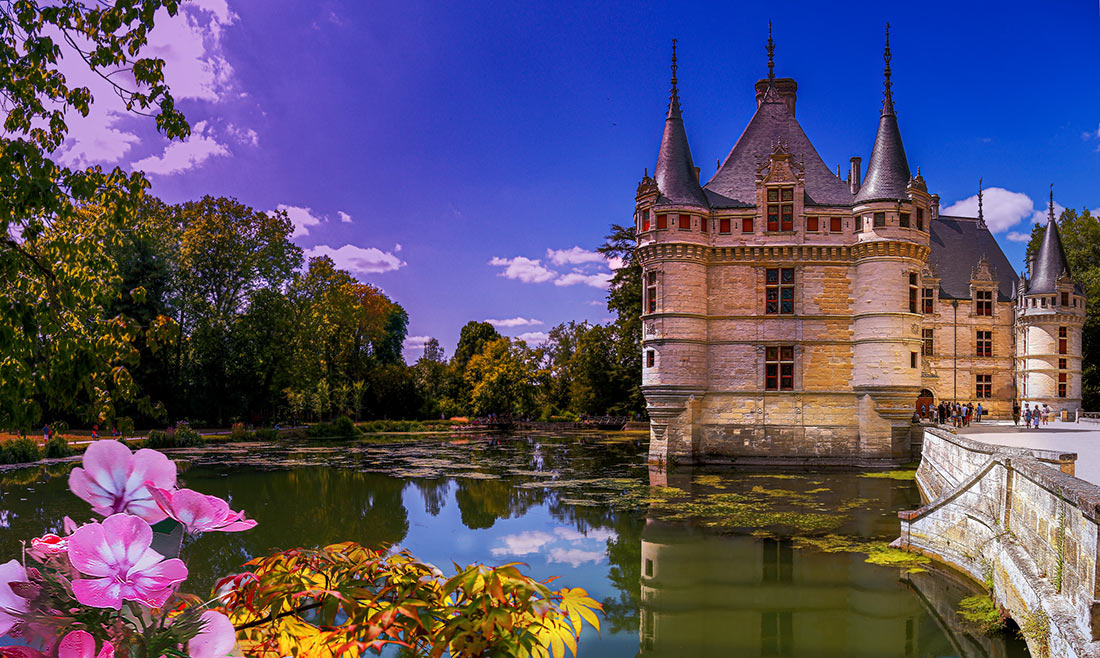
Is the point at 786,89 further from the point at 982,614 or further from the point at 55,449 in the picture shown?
the point at 55,449

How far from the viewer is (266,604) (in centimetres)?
169

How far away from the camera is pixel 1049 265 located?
32.7 meters

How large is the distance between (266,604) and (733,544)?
34.7 feet

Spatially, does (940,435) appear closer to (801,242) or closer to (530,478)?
(801,242)

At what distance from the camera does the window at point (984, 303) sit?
33938mm

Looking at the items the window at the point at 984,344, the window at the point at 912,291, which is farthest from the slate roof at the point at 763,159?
the window at the point at 984,344

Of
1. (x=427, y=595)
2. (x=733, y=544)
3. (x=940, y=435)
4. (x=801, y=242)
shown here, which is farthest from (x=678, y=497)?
(x=427, y=595)

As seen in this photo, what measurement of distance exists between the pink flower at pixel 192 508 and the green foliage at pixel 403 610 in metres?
0.43

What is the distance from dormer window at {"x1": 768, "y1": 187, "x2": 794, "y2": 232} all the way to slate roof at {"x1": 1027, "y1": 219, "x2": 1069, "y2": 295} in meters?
19.1

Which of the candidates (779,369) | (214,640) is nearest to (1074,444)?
(779,369)

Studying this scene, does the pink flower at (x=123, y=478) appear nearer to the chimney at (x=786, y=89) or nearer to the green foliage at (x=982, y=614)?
the green foliage at (x=982, y=614)

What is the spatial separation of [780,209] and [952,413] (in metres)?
14.9

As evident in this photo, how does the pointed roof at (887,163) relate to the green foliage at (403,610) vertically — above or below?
above

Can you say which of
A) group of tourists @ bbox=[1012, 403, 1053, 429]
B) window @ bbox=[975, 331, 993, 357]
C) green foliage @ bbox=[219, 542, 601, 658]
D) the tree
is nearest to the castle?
group of tourists @ bbox=[1012, 403, 1053, 429]
